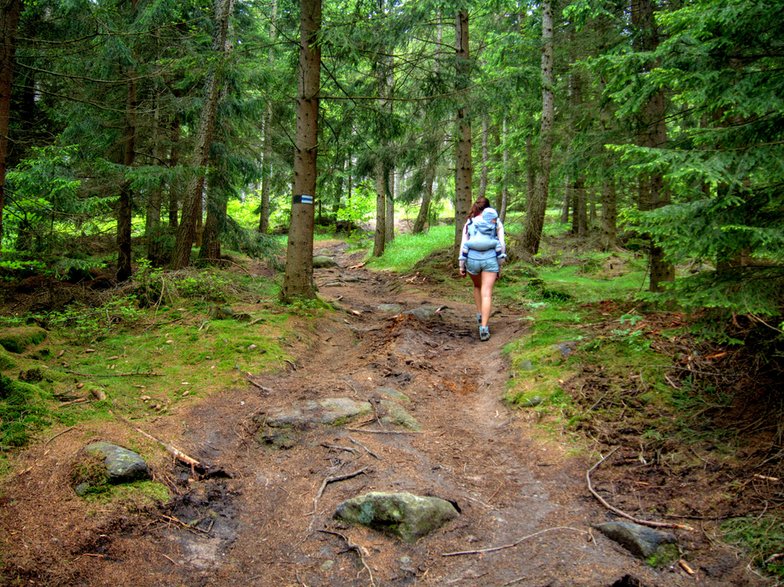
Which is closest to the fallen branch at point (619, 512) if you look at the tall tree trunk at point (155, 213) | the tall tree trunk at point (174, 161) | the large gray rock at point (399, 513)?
the large gray rock at point (399, 513)

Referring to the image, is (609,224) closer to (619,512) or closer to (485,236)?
(485,236)

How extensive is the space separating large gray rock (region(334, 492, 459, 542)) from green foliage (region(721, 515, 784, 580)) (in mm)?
1697

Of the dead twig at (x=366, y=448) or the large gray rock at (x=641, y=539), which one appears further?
the dead twig at (x=366, y=448)

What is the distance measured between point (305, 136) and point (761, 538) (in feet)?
27.1

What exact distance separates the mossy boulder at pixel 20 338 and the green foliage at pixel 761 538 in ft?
21.8

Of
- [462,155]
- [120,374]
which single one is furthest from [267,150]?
[120,374]

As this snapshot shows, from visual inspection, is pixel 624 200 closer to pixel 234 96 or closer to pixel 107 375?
pixel 234 96

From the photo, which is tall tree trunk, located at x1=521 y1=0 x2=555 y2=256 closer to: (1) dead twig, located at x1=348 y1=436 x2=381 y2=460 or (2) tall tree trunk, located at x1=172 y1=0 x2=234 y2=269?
(2) tall tree trunk, located at x1=172 y1=0 x2=234 y2=269

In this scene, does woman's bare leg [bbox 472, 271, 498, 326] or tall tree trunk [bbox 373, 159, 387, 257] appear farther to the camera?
tall tree trunk [bbox 373, 159, 387, 257]

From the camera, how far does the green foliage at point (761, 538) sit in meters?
2.62

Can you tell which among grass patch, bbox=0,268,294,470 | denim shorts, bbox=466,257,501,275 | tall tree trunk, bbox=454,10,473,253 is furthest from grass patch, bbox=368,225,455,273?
grass patch, bbox=0,268,294,470

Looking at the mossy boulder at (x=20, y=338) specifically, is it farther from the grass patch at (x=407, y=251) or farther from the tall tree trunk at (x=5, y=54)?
the grass patch at (x=407, y=251)

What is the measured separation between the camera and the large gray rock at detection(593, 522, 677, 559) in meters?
2.90

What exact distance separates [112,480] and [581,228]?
18750 millimetres
